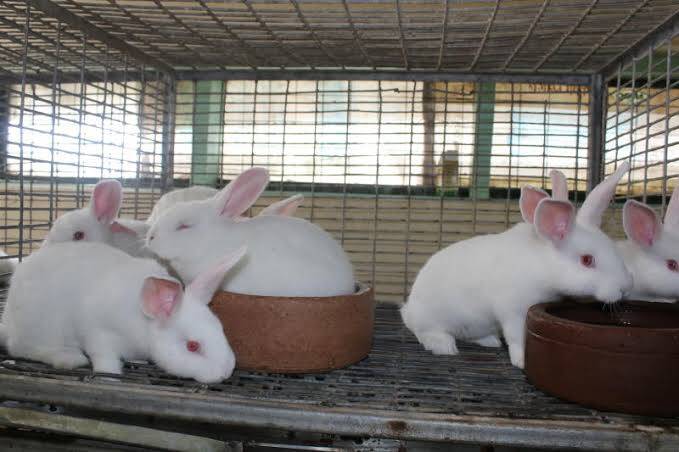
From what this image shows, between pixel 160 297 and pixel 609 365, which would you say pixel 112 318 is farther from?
pixel 609 365

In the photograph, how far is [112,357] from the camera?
4.73 ft

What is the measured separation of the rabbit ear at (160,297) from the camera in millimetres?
1403

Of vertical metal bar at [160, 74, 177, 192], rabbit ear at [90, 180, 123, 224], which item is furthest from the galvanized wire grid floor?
vertical metal bar at [160, 74, 177, 192]

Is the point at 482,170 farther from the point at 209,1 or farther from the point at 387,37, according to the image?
the point at 209,1

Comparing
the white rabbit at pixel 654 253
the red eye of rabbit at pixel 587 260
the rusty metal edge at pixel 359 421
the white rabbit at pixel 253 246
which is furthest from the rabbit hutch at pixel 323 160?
the red eye of rabbit at pixel 587 260

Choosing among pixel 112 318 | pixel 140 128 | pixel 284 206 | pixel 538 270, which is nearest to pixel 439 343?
pixel 538 270

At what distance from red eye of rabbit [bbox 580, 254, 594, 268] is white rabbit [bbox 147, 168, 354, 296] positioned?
0.62 meters

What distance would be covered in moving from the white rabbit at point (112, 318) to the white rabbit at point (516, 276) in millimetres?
659

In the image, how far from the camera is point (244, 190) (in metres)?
1.80

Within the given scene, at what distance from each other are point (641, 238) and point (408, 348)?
2.57 ft

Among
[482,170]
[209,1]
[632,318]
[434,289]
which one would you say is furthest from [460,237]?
[209,1]

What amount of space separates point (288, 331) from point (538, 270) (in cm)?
73

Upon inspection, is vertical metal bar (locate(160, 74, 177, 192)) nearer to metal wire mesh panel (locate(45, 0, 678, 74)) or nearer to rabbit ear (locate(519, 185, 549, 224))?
metal wire mesh panel (locate(45, 0, 678, 74))

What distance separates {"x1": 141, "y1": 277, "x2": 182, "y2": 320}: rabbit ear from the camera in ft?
4.60
